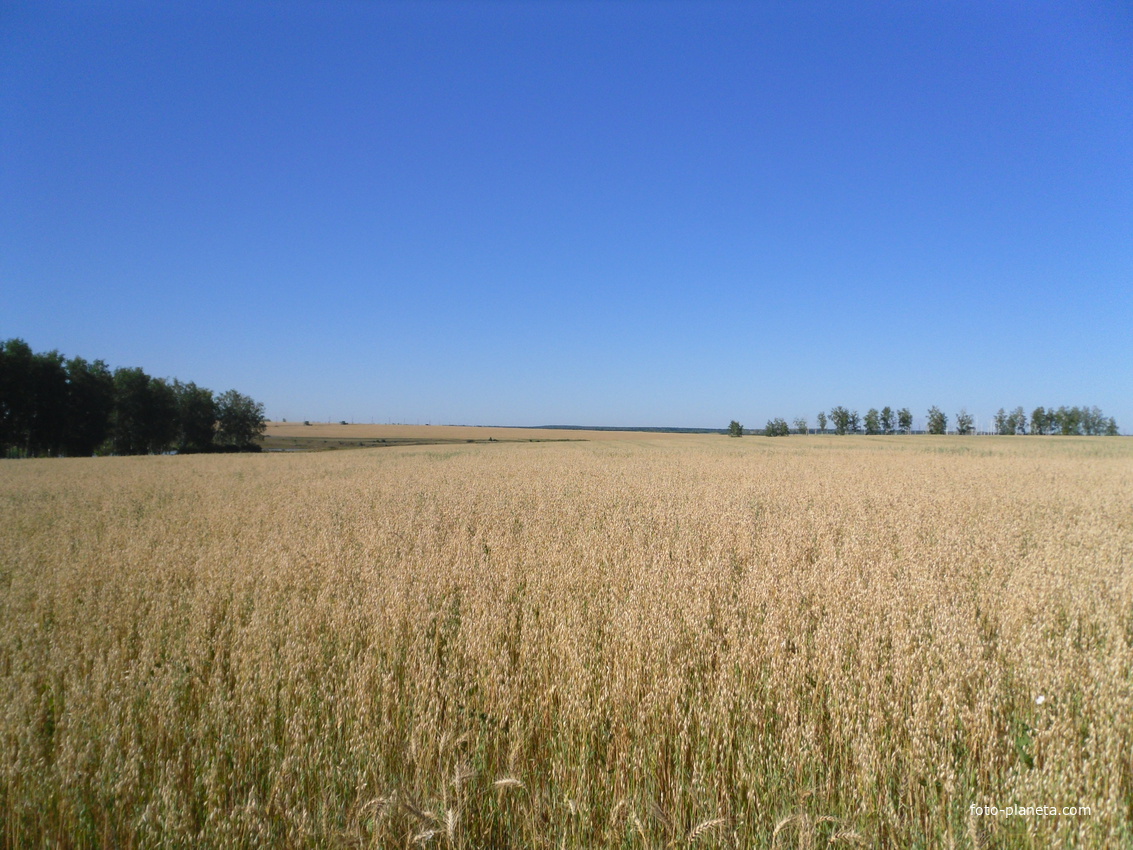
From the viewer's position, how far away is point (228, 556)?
6297 millimetres

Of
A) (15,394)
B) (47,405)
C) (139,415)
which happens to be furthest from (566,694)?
(139,415)

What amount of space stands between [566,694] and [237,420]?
9259cm

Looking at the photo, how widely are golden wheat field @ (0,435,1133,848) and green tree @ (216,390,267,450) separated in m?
Answer: 84.4

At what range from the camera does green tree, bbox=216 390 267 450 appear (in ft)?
251

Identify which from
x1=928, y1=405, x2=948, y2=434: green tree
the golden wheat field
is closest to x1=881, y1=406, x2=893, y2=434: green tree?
x1=928, y1=405, x2=948, y2=434: green tree

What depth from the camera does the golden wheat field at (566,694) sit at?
89.4 inches

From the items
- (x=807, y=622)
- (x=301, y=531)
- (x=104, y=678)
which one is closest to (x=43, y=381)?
(x=301, y=531)

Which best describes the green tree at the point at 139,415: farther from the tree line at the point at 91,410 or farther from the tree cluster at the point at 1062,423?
the tree cluster at the point at 1062,423

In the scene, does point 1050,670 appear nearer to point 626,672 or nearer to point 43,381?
point 626,672

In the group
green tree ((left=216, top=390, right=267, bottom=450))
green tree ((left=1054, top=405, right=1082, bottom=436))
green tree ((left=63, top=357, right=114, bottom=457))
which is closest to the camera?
green tree ((left=63, top=357, right=114, bottom=457))

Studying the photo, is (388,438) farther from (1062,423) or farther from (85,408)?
(1062,423)

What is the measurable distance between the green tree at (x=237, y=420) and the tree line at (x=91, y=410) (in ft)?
A: 8.53

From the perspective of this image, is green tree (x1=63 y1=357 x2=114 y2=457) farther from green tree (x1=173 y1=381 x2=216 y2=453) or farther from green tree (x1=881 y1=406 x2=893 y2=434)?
green tree (x1=881 y1=406 x2=893 y2=434)

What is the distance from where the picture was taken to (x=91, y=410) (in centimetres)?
5297
